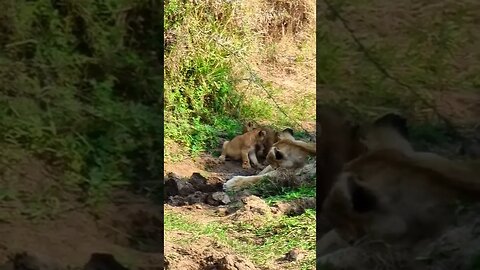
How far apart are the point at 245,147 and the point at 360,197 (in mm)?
4245

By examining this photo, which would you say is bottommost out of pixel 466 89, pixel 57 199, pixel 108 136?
pixel 57 199

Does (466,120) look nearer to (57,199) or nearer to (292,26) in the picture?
(57,199)

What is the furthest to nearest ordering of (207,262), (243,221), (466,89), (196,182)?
1. (196,182)
2. (243,221)
3. (207,262)
4. (466,89)

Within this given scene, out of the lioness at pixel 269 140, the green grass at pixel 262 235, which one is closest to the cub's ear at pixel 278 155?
the lioness at pixel 269 140

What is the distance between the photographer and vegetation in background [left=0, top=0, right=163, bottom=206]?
2.35 m

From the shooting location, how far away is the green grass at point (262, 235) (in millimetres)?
4922

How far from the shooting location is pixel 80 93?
7.77 ft

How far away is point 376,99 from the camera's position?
2312 millimetres

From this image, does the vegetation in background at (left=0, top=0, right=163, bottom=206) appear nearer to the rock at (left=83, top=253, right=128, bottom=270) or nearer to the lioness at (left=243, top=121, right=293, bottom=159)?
the rock at (left=83, top=253, right=128, bottom=270)

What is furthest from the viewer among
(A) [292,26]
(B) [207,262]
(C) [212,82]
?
(A) [292,26]

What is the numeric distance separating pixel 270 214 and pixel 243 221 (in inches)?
7.1

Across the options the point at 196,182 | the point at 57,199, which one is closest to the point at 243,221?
the point at 196,182

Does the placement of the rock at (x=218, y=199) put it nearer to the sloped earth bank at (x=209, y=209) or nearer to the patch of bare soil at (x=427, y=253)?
the sloped earth bank at (x=209, y=209)

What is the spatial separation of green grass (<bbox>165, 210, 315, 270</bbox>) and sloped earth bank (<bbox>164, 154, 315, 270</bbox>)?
0.20 feet
